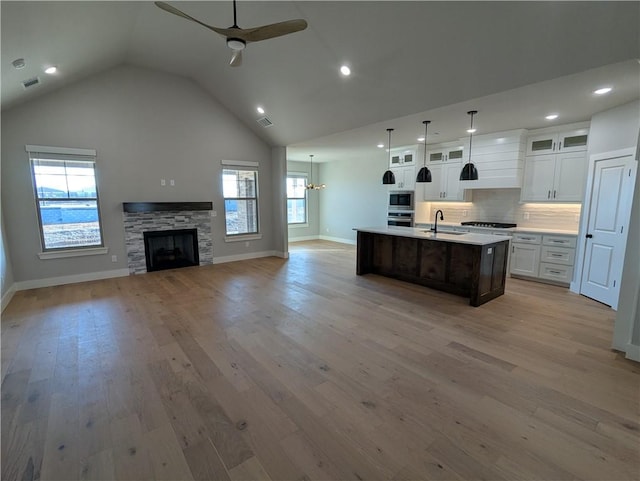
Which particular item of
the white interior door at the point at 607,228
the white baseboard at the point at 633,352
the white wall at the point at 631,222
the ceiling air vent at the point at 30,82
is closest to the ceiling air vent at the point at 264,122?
the ceiling air vent at the point at 30,82

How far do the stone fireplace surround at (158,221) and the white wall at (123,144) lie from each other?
16 centimetres

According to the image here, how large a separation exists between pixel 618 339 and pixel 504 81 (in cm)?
292

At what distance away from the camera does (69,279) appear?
17.1 feet

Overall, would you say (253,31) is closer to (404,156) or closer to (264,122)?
(264,122)

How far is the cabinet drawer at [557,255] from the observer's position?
4805 mm

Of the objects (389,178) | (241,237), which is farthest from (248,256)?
(389,178)

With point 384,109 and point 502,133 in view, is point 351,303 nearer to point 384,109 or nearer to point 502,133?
point 384,109

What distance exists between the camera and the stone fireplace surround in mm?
5668

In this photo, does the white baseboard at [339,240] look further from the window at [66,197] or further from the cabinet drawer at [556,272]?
the window at [66,197]

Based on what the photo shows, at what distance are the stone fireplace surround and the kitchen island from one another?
11.3 ft

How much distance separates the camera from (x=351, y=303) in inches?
165

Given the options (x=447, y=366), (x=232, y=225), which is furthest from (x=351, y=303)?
(x=232, y=225)

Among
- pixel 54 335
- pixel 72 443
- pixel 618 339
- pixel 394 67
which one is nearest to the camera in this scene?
pixel 72 443

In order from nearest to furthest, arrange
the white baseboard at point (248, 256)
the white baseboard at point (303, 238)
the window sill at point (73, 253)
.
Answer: the window sill at point (73, 253)
the white baseboard at point (248, 256)
the white baseboard at point (303, 238)
